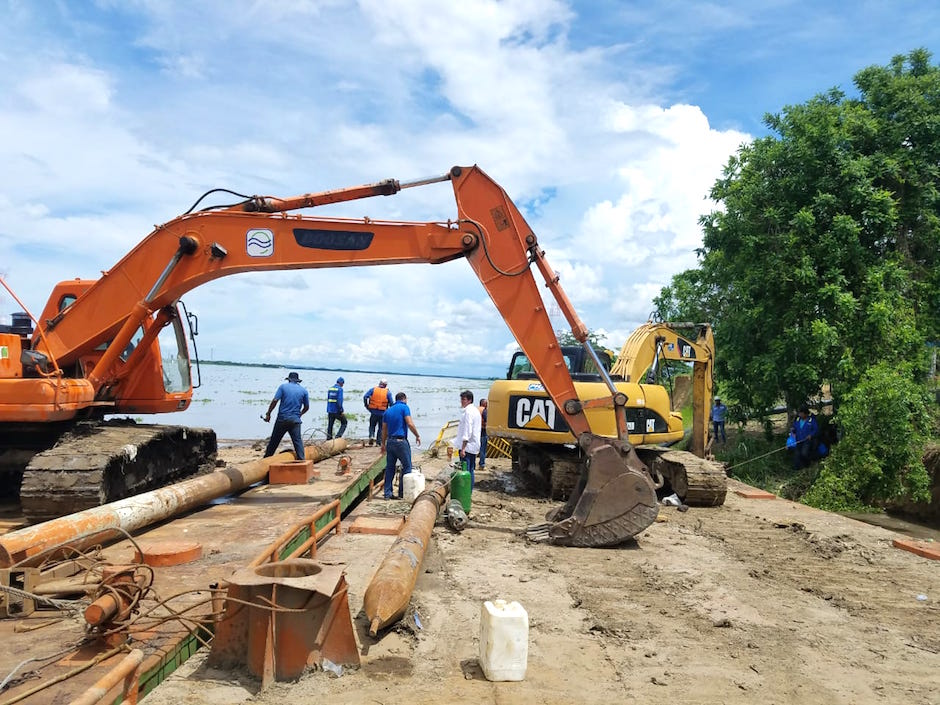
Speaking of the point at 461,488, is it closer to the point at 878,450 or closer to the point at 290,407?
the point at 290,407

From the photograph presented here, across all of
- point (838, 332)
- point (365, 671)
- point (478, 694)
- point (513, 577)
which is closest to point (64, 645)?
point (365, 671)

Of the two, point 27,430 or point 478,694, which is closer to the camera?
point 478,694

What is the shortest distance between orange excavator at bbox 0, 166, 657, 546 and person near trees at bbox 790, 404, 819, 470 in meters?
10.2

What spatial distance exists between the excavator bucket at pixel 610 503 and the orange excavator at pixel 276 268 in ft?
0.04

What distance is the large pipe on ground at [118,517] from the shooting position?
4.92m

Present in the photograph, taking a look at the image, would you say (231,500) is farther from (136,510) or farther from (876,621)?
(876,621)

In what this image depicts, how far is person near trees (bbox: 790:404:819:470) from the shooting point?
1666 centimetres

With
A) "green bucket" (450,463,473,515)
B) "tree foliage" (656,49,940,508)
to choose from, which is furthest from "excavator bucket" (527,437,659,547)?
"tree foliage" (656,49,940,508)

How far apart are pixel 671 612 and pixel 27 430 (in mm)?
7063

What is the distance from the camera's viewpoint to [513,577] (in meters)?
6.73

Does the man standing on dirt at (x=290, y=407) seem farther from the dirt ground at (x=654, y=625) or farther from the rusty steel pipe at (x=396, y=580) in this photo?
the rusty steel pipe at (x=396, y=580)

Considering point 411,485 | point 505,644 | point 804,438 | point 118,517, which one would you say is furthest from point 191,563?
point 804,438

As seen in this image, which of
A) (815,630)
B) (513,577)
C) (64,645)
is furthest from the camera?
(513,577)

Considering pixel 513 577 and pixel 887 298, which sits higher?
pixel 887 298
